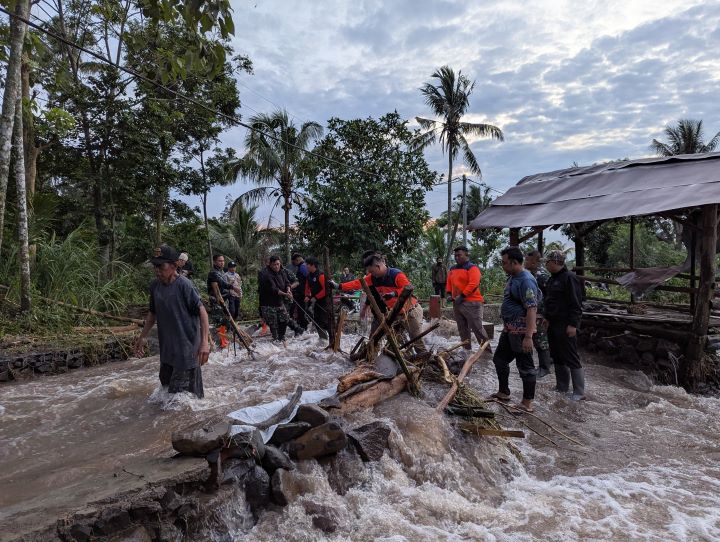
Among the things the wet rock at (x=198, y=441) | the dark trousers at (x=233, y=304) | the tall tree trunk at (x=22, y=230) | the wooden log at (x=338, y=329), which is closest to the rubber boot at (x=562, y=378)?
the wooden log at (x=338, y=329)

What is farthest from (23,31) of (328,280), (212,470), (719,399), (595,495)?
(719,399)

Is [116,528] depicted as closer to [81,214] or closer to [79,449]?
[79,449]

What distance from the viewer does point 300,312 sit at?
411 inches

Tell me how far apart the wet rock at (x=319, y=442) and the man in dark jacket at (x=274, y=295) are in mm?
5279

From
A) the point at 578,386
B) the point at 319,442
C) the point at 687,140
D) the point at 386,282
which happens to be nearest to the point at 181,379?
the point at 319,442

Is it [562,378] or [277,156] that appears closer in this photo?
[562,378]

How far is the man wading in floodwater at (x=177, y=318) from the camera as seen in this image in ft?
15.4

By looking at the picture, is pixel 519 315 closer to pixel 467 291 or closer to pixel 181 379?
pixel 467 291

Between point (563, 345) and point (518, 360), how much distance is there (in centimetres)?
95

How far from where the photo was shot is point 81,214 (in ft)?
54.3

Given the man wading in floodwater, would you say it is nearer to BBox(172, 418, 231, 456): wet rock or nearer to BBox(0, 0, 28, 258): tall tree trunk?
BBox(172, 418, 231, 456): wet rock

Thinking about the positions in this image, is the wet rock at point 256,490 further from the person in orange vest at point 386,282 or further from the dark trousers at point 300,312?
the dark trousers at point 300,312

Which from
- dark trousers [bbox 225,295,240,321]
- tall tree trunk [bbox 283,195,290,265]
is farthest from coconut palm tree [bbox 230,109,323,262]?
dark trousers [bbox 225,295,240,321]

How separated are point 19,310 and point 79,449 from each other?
18.9 ft
